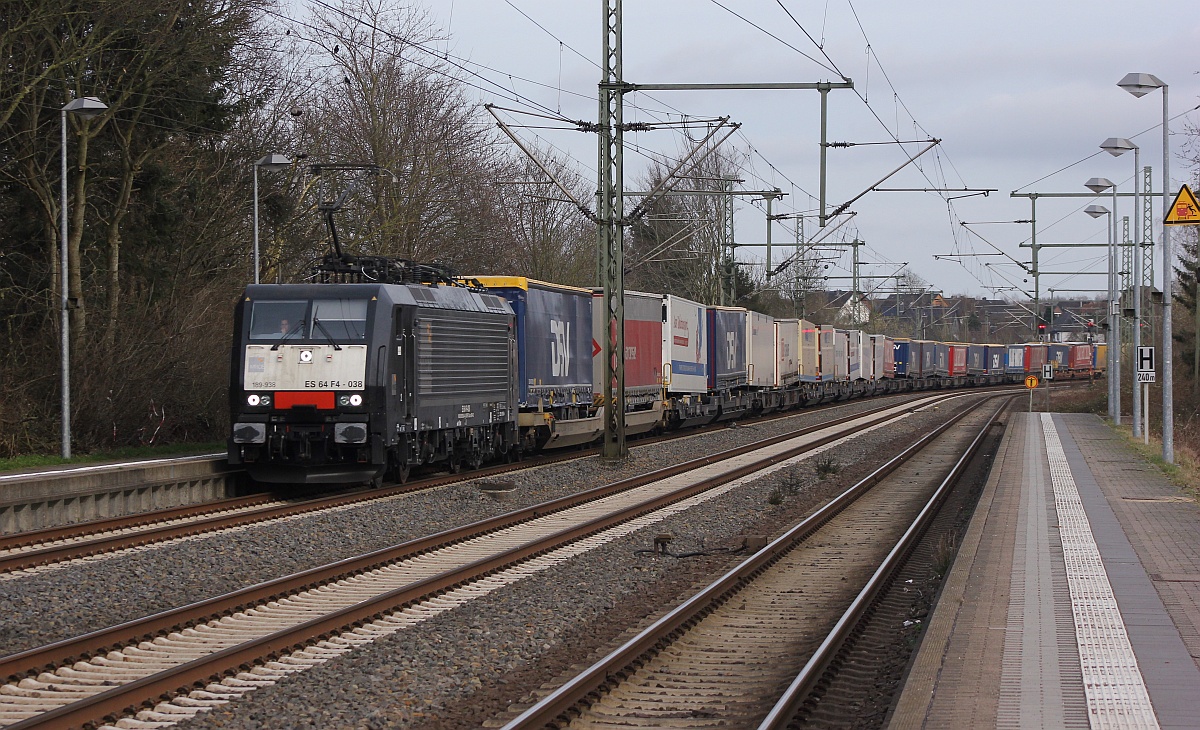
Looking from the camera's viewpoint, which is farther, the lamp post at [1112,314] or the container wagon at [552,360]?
the lamp post at [1112,314]

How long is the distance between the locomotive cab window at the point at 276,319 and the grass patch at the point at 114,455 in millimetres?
4856

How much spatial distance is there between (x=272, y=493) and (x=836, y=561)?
9328 mm

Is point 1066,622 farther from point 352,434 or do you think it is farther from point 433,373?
point 433,373

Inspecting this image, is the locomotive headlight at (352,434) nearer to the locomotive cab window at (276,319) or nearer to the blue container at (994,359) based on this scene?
the locomotive cab window at (276,319)

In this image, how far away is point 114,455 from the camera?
73.7 feet

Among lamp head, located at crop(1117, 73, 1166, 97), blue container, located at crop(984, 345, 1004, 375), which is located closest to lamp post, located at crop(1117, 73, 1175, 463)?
lamp head, located at crop(1117, 73, 1166, 97)

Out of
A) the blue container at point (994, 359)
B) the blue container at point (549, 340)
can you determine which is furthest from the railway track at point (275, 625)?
the blue container at point (994, 359)

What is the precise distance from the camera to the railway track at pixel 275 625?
747 centimetres

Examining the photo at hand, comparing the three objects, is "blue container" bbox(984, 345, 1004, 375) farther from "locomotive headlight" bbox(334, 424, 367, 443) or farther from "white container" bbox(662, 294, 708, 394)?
"locomotive headlight" bbox(334, 424, 367, 443)

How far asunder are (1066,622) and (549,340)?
1660 centimetres

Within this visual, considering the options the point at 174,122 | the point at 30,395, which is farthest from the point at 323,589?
the point at 174,122

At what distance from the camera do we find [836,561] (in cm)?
1368

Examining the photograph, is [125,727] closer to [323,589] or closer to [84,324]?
[323,589]

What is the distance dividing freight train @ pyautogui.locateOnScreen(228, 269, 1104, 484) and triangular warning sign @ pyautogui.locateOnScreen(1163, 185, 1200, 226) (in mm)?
11209
